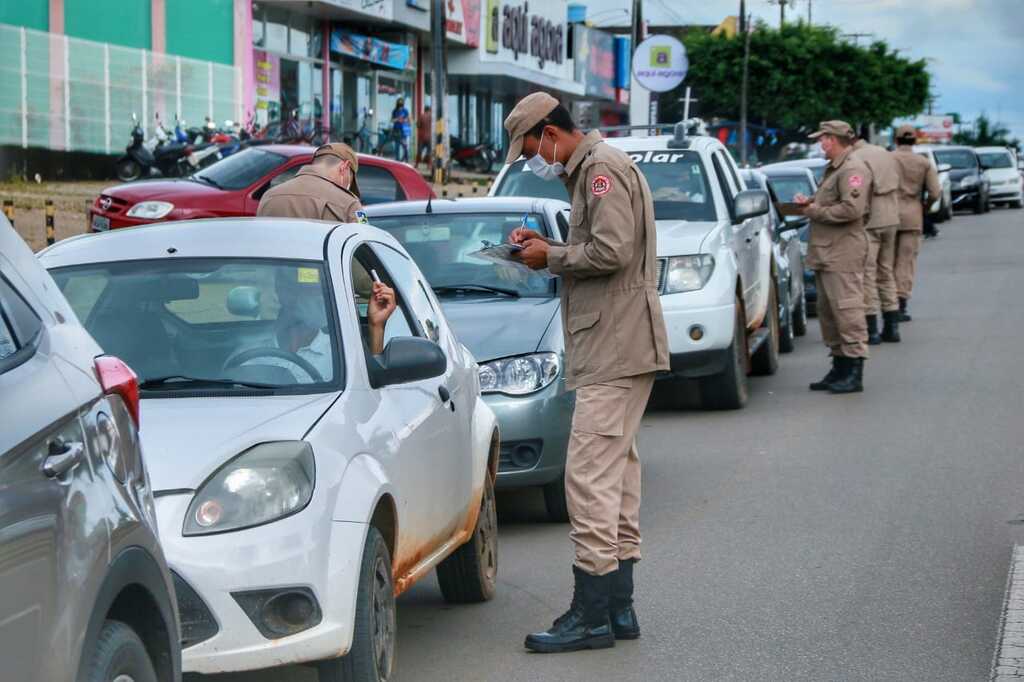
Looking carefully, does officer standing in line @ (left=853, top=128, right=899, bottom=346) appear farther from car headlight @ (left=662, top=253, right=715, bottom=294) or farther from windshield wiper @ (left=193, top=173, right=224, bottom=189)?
windshield wiper @ (left=193, top=173, right=224, bottom=189)

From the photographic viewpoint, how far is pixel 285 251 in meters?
5.95

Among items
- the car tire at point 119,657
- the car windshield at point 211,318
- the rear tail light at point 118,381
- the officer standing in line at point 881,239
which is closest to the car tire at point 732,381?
the officer standing in line at point 881,239

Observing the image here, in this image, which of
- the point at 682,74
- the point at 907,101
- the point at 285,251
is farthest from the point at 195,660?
the point at 907,101

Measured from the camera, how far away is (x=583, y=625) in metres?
6.09

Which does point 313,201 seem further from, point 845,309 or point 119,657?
point 119,657

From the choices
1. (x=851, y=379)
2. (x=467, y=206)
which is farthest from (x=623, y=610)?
(x=851, y=379)

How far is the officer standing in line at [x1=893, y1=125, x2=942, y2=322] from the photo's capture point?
17344mm

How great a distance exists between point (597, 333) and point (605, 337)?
0.04 meters

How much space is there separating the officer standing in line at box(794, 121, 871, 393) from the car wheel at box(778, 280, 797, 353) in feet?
9.40

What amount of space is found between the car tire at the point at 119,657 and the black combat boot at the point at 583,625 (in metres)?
2.66

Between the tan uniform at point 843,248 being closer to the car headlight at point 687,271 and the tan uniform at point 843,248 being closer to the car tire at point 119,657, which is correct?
the car headlight at point 687,271

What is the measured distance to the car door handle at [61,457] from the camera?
123 inches

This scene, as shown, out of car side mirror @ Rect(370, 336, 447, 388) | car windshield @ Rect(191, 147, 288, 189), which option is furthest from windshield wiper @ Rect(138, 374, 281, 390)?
car windshield @ Rect(191, 147, 288, 189)

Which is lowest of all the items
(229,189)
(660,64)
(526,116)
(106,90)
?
(229,189)
